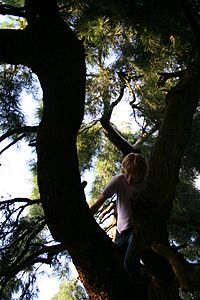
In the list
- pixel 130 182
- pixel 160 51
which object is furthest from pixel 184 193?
pixel 130 182

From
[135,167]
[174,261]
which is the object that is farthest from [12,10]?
[174,261]

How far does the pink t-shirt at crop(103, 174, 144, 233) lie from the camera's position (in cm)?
132

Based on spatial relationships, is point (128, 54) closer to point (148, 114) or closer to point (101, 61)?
point (101, 61)

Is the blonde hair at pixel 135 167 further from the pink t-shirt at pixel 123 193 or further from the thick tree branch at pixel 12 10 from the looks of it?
the thick tree branch at pixel 12 10

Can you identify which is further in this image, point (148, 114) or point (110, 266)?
point (148, 114)

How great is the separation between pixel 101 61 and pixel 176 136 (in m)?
1.30

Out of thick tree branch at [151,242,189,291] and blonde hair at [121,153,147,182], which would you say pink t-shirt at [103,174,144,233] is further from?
thick tree branch at [151,242,189,291]

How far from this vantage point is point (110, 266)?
1.11m

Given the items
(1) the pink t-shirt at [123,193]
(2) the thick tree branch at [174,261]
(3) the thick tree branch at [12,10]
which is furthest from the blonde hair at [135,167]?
(3) the thick tree branch at [12,10]

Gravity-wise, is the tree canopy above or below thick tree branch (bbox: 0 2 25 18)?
below

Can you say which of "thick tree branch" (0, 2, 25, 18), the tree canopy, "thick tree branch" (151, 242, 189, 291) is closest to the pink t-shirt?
the tree canopy

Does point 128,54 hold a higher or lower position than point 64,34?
higher

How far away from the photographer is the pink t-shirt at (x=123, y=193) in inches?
52.0

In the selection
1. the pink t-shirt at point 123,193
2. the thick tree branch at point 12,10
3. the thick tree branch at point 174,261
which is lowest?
the thick tree branch at point 174,261
